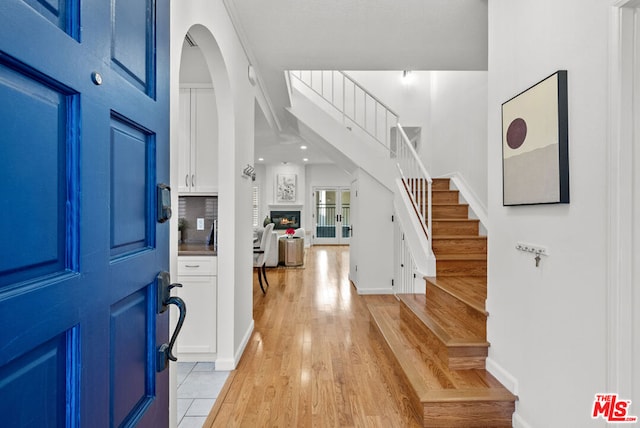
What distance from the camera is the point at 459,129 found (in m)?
4.94

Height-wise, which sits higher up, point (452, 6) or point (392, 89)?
point (392, 89)

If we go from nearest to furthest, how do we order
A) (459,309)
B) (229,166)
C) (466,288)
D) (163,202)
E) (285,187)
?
(163,202), (229,166), (459,309), (466,288), (285,187)

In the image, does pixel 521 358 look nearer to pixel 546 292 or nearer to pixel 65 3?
pixel 546 292

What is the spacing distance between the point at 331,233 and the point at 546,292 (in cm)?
975

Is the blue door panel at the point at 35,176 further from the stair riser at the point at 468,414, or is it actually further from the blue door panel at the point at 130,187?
the stair riser at the point at 468,414

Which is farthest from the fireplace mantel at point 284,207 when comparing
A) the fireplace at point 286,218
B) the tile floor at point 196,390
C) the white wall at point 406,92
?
the tile floor at point 196,390

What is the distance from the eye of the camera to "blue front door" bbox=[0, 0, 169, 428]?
1.54ft

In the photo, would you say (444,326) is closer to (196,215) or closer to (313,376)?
(313,376)

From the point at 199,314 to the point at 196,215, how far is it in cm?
114

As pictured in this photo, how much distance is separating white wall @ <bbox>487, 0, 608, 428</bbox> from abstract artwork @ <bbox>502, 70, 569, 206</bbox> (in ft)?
Answer: 0.13

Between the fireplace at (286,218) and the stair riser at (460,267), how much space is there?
301 inches

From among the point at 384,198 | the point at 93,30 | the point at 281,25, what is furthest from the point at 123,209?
the point at 384,198

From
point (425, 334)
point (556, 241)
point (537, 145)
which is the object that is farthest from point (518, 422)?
point (537, 145)

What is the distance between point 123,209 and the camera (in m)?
0.75
